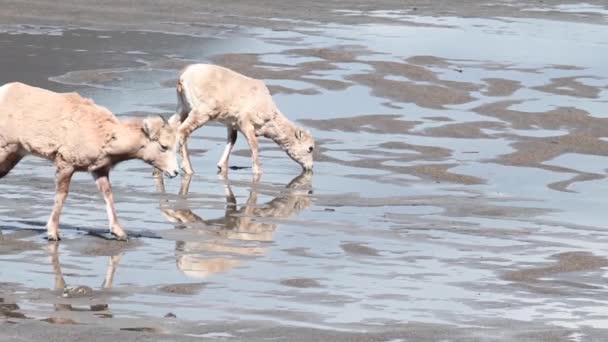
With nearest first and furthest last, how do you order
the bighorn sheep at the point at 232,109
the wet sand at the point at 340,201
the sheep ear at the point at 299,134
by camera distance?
the wet sand at the point at 340,201 → the sheep ear at the point at 299,134 → the bighorn sheep at the point at 232,109

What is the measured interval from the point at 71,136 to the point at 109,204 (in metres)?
0.71

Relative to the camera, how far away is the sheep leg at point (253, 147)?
1805cm

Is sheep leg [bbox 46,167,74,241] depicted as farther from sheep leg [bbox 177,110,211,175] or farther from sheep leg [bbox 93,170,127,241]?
sheep leg [bbox 177,110,211,175]

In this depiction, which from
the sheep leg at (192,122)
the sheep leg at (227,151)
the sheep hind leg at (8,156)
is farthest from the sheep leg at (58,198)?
the sheep leg at (192,122)

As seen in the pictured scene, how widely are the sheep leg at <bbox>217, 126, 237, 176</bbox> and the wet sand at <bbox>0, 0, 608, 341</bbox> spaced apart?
8.7 inches

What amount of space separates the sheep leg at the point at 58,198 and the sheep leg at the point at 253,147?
15.5 ft

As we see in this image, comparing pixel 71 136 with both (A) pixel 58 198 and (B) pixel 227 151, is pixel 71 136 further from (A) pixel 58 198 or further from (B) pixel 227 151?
(B) pixel 227 151

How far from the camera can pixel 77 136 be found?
519 inches

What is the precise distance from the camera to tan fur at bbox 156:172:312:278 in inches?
494

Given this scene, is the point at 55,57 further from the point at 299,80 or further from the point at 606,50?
the point at 606,50

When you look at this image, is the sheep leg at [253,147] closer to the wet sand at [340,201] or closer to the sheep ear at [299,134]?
the wet sand at [340,201]

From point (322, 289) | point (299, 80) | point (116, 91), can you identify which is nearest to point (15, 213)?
point (322, 289)

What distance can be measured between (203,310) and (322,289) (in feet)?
4.23

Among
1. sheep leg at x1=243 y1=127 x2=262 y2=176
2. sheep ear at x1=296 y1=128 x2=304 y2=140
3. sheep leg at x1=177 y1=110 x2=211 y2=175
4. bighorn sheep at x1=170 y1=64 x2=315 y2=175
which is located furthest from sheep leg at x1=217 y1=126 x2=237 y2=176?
sheep ear at x1=296 y1=128 x2=304 y2=140
